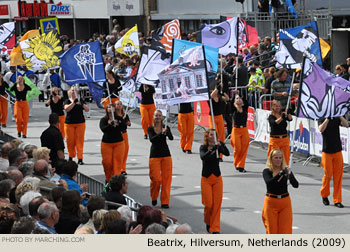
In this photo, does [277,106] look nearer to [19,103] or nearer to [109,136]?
[109,136]

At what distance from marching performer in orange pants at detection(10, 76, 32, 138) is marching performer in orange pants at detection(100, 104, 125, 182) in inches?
238

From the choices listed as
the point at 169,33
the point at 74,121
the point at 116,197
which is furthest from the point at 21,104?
the point at 116,197

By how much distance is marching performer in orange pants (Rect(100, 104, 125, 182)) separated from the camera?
594 inches

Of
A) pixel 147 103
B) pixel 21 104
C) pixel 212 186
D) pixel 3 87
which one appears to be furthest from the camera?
pixel 3 87

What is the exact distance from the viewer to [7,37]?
2345 cm

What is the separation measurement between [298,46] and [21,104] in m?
8.15

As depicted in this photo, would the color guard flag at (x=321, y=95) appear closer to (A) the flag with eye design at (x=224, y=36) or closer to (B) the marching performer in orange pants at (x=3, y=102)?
(A) the flag with eye design at (x=224, y=36)

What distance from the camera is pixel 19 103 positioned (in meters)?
20.8

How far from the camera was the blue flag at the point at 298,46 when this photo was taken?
16016mm

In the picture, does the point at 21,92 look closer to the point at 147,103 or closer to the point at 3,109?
the point at 3,109

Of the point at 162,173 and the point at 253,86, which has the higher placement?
the point at 253,86

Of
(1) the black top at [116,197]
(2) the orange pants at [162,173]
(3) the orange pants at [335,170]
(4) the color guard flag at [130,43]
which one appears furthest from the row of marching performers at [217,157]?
(4) the color guard flag at [130,43]

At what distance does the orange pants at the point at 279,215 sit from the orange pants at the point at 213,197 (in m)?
1.33

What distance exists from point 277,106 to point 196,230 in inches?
137
